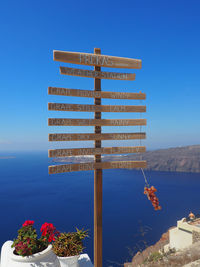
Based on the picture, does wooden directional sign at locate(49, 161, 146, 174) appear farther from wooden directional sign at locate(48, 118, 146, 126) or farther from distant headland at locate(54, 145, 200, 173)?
distant headland at locate(54, 145, 200, 173)

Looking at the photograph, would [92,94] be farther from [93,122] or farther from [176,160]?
[176,160]

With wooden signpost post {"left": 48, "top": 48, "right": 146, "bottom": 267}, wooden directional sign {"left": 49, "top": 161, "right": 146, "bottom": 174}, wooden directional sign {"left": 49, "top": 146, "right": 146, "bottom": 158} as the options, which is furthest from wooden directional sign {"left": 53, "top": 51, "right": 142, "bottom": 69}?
wooden directional sign {"left": 49, "top": 161, "right": 146, "bottom": 174}

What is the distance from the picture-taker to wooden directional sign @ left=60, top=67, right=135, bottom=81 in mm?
3719

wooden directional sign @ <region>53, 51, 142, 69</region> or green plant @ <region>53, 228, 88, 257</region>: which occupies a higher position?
wooden directional sign @ <region>53, 51, 142, 69</region>

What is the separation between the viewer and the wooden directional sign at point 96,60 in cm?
366

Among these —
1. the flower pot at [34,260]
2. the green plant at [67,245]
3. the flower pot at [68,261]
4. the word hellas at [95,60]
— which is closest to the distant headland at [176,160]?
the word hellas at [95,60]

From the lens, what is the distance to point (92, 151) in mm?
3889

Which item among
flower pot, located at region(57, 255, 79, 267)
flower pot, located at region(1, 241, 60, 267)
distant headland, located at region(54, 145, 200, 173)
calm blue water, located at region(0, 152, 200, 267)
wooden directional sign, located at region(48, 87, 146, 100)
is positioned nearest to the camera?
flower pot, located at region(1, 241, 60, 267)

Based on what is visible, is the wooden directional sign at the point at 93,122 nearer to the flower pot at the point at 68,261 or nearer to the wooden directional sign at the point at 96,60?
the wooden directional sign at the point at 96,60

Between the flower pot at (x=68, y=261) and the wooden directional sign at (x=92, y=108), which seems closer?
the flower pot at (x=68, y=261)

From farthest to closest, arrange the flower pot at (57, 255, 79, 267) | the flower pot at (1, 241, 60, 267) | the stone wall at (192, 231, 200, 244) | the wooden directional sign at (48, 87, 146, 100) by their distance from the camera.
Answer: the stone wall at (192, 231, 200, 244), the wooden directional sign at (48, 87, 146, 100), the flower pot at (57, 255, 79, 267), the flower pot at (1, 241, 60, 267)

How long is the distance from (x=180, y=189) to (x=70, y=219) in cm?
4084

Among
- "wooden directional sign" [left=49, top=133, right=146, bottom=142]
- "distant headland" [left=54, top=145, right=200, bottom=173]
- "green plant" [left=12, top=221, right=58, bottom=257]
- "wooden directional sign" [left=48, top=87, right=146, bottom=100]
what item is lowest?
"distant headland" [left=54, top=145, right=200, bottom=173]

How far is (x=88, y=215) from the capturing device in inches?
1679
